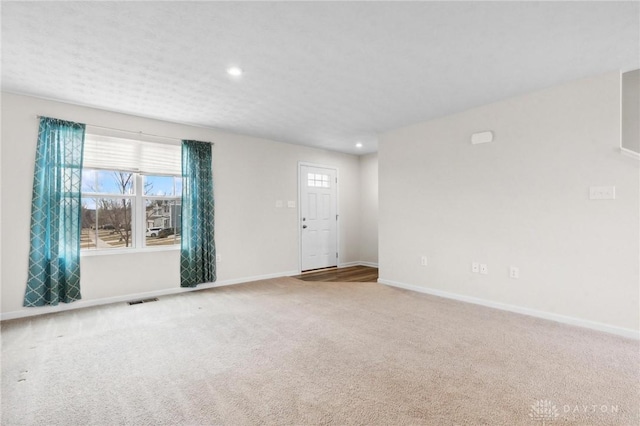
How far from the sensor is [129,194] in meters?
4.27

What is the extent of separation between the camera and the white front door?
20.3 feet

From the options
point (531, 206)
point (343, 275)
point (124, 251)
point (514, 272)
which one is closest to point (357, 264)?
point (343, 275)

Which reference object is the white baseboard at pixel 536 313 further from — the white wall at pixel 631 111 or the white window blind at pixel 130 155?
the white window blind at pixel 130 155

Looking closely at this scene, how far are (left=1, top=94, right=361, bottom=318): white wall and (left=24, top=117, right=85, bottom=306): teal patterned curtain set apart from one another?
0.10m

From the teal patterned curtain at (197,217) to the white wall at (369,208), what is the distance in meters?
3.49

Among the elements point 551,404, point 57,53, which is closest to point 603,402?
point 551,404

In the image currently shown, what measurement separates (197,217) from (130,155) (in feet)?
4.00

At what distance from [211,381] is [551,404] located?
2.19 m

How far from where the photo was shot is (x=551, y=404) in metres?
1.90

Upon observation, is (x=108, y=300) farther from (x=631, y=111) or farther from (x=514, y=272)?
(x=631, y=111)

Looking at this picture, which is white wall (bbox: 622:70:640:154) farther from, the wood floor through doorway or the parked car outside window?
the parked car outside window

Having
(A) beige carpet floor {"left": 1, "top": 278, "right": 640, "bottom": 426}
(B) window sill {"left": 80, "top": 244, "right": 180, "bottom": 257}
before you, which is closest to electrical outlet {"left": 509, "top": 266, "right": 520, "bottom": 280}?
(A) beige carpet floor {"left": 1, "top": 278, "right": 640, "bottom": 426}

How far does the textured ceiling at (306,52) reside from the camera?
210 cm

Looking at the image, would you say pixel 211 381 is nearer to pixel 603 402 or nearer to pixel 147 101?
pixel 603 402
